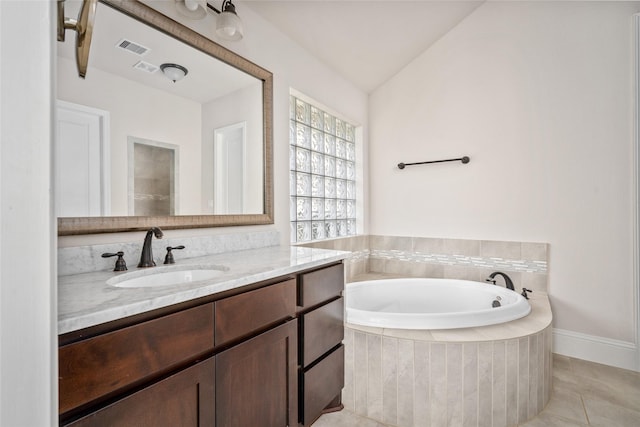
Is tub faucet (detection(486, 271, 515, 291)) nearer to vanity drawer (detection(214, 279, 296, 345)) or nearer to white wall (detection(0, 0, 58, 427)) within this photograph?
vanity drawer (detection(214, 279, 296, 345))

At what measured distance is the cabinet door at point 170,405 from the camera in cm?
72

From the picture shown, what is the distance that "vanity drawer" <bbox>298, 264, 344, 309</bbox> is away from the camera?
1320mm

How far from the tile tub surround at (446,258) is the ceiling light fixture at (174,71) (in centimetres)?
144

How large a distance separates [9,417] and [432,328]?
66.5 inches

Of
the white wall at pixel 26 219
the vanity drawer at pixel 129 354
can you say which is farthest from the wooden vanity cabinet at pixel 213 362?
the white wall at pixel 26 219

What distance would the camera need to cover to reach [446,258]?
9.45ft

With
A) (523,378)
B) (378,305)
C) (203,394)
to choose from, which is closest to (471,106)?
(378,305)

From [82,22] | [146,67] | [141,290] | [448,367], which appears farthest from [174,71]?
[448,367]

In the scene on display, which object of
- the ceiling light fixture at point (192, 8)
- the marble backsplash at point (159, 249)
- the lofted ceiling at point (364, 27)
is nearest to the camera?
the marble backsplash at point (159, 249)

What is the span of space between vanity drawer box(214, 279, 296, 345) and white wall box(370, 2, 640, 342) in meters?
Answer: 2.15

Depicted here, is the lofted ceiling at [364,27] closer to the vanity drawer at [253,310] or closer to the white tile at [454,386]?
the vanity drawer at [253,310]

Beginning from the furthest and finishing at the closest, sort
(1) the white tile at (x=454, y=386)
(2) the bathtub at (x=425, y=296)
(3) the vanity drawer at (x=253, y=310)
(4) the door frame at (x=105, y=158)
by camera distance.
Answer: 1. (2) the bathtub at (x=425, y=296)
2. (1) the white tile at (x=454, y=386)
3. (4) the door frame at (x=105, y=158)
4. (3) the vanity drawer at (x=253, y=310)

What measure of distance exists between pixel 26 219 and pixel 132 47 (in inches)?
47.0

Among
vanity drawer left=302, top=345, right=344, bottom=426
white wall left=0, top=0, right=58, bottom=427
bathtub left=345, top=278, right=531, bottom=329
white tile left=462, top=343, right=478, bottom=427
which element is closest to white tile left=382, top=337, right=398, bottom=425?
vanity drawer left=302, top=345, right=344, bottom=426
